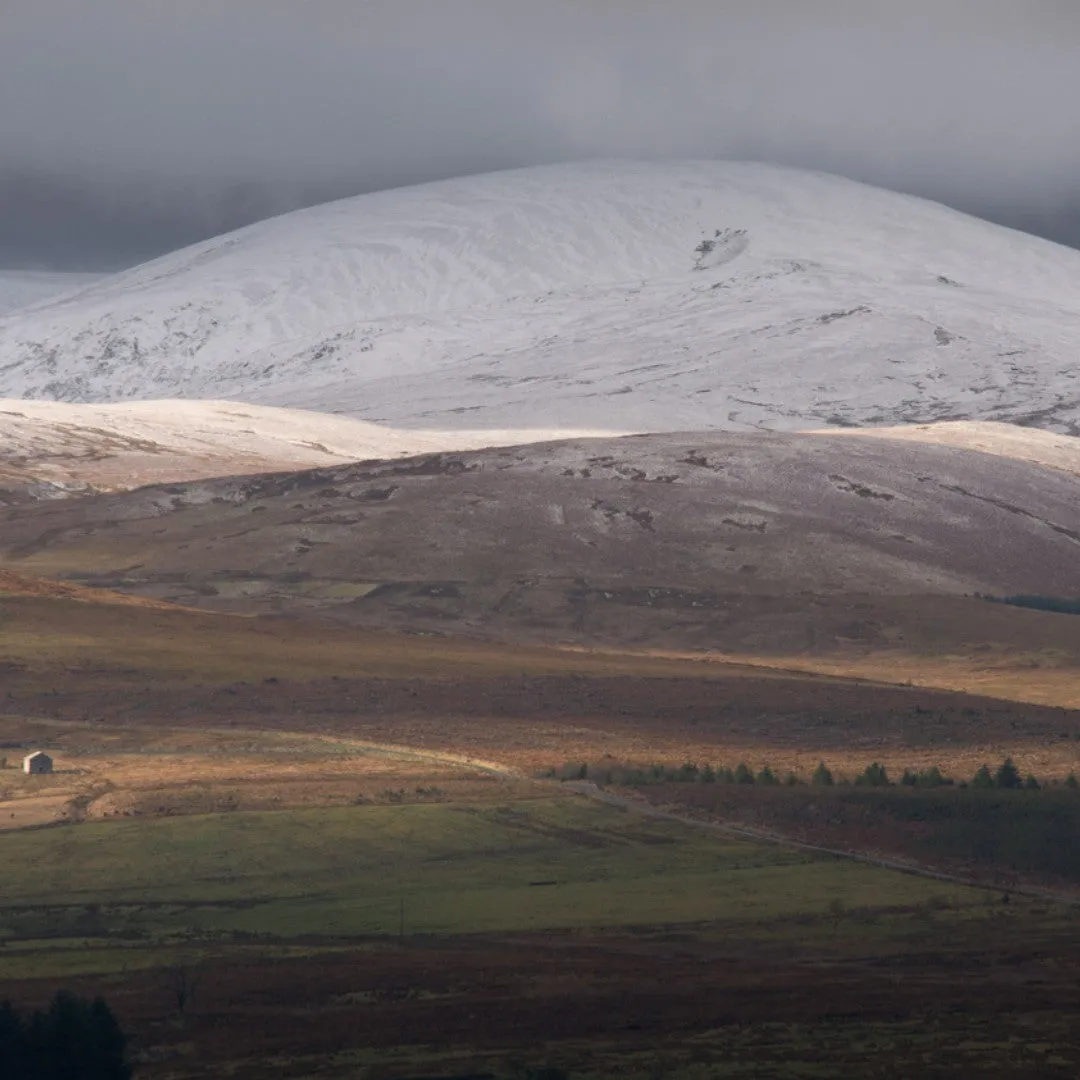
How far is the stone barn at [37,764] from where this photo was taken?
71.4 meters

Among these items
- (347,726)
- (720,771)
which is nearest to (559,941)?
(720,771)

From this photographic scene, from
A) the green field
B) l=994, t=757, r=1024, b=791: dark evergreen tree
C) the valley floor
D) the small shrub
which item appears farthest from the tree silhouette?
l=994, t=757, r=1024, b=791: dark evergreen tree

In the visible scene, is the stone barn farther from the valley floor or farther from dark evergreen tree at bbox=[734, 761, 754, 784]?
dark evergreen tree at bbox=[734, 761, 754, 784]

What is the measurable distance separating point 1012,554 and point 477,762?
8520cm

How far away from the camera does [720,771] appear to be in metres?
71.0

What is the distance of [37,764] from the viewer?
7169 cm

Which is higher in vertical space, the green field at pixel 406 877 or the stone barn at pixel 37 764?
the stone barn at pixel 37 764

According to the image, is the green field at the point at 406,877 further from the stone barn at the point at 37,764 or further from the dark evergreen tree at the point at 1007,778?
the stone barn at the point at 37,764

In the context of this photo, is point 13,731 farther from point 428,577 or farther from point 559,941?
point 428,577

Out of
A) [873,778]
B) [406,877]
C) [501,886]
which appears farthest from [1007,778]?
[406,877]

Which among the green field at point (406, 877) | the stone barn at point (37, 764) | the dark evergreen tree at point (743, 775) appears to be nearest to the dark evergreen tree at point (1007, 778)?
the dark evergreen tree at point (743, 775)

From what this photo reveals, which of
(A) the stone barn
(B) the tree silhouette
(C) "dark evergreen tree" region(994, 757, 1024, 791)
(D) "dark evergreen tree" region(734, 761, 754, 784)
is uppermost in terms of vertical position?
(A) the stone barn

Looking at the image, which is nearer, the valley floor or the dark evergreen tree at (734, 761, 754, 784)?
the valley floor

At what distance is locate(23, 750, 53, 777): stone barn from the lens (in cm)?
7144
